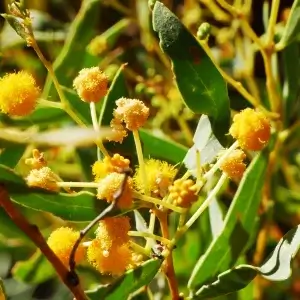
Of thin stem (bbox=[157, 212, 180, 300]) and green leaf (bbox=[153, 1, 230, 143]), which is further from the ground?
green leaf (bbox=[153, 1, 230, 143])

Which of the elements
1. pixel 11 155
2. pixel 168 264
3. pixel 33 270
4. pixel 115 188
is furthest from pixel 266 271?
pixel 33 270

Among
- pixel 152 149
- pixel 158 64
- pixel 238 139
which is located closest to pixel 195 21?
pixel 158 64

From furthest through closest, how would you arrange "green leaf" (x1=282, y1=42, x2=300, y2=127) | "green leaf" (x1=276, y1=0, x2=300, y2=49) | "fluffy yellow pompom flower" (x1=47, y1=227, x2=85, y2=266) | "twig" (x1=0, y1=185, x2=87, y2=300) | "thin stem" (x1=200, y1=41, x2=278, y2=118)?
"green leaf" (x1=282, y1=42, x2=300, y2=127) → "green leaf" (x1=276, y1=0, x2=300, y2=49) → "thin stem" (x1=200, y1=41, x2=278, y2=118) → "fluffy yellow pompom flower" (x1=47, y1=227, x2=85, y2=266) → "twig" (x1=0, y1=185, x2=87, y2=300)

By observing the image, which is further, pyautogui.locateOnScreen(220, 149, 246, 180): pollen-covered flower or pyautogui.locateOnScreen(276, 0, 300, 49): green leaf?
pyautogui.locateOnScreen(276, 0, 300, 49): green leaf

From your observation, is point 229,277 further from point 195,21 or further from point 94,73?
point 195,21

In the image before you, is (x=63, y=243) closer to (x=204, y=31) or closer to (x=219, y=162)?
(x=219, y=162)

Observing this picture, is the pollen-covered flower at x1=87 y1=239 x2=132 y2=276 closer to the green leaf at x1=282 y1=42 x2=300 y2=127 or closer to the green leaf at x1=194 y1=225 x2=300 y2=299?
the green leaf at x1=194 y1=225 x2=300 y2=299

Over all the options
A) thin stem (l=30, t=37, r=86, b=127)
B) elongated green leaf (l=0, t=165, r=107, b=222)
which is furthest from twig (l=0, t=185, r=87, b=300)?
thin stem (l=30, t=37, r=86, b=127)
